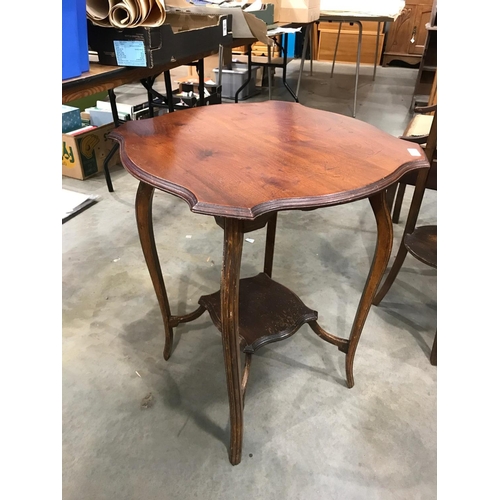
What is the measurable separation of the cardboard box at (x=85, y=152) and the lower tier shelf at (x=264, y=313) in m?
1.71

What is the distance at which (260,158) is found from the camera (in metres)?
0.93

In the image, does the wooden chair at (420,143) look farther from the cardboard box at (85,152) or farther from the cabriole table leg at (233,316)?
the cardboard box at (85,152)

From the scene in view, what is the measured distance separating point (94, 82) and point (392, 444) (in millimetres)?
1653

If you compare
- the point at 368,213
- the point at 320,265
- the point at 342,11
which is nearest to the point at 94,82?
the point at 320,265

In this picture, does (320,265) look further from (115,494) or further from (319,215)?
(115,494)

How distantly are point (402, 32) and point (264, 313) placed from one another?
5.62 m

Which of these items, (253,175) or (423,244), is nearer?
(253,175)

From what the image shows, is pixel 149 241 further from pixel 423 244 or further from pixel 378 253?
pixel 423 244

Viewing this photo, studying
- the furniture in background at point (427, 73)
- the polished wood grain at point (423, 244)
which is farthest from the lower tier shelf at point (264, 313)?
the furniture in background at point (427, 73)

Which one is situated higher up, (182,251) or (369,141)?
(369,141)

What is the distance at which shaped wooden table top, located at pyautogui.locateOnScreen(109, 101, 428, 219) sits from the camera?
78 cm

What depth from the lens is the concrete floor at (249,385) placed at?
1.11 m

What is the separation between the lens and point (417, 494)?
1.09 m

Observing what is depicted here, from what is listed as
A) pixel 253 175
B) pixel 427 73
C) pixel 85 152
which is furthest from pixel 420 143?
pixel 427 73
